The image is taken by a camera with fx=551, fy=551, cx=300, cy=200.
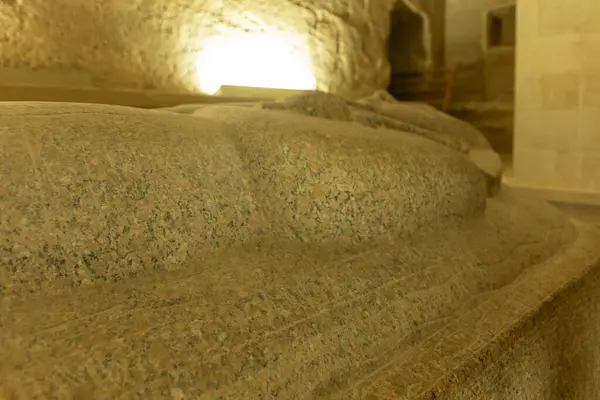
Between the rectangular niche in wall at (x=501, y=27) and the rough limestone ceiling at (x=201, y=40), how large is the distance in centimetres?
213

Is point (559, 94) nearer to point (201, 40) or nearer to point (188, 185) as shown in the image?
point (201, 40)

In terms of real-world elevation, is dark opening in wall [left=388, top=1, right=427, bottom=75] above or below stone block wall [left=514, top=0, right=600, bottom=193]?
above

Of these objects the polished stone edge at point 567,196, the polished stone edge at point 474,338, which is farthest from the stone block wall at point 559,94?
the polished stone edge at point 474,338

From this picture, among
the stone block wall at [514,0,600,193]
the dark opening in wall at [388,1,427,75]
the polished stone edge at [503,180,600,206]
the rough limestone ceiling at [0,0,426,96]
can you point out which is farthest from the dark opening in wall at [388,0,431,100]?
the polished stone edge at [503,180,600,206]

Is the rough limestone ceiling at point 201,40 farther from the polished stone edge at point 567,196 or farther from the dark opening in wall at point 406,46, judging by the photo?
the polished stone edge at point 567,196

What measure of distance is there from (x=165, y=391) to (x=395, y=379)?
42 cm

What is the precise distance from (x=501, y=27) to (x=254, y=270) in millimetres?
7541

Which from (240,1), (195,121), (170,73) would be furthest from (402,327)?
(240,1)

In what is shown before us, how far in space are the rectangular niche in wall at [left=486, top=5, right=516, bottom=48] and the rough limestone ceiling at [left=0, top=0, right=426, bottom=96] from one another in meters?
2.13

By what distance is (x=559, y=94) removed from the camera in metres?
3.33

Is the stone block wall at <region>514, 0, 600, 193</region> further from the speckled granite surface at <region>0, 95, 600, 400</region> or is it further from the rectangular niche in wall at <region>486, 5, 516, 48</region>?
the rectangular niche in wall at <region>486, 5, 516, 48</region>

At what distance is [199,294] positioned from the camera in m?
0.98

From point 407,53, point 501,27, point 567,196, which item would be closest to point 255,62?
point 567,196

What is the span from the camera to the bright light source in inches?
168
